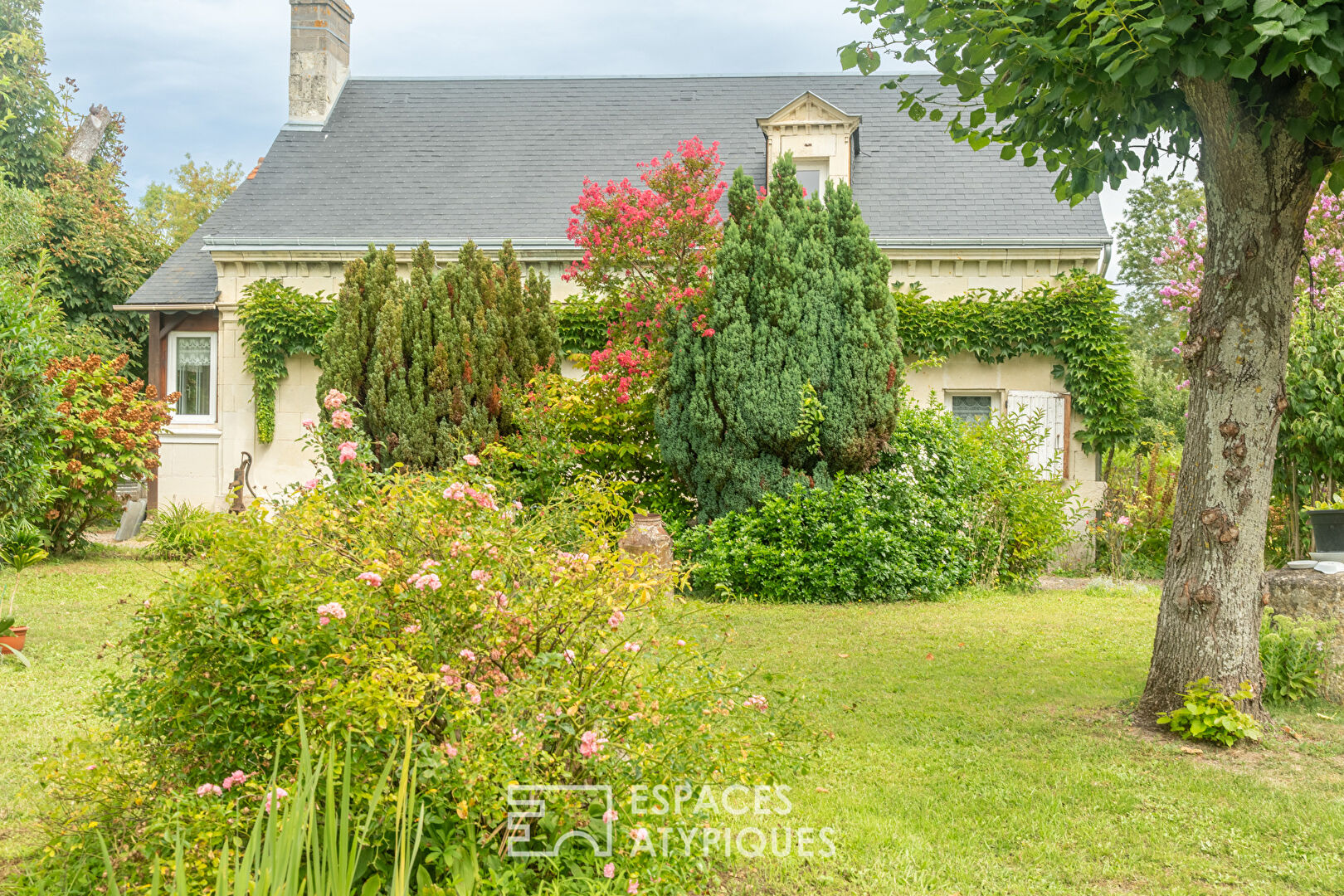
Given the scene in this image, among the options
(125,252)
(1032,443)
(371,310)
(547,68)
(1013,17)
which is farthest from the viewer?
(125,252)

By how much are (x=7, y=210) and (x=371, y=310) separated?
9.87 metres

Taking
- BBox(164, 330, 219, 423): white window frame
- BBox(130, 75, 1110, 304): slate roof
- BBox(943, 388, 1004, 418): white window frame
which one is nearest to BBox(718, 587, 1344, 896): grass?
BBox(943, 388, 1004, 418): white window frame

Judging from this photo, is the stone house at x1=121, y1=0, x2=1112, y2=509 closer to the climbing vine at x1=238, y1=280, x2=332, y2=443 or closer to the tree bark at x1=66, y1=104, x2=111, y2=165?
the climbing vine at x1=238, y1=280, x2=332, y2=443

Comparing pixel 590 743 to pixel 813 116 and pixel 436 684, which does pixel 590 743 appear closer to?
pixel 436 684

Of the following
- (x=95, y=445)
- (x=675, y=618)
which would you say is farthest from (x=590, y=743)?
(x=95, y=445)

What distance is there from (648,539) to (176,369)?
10032 mm

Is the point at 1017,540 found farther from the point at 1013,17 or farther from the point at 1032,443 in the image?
the point at 1013,17

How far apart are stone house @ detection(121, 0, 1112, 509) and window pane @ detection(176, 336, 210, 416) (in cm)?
3

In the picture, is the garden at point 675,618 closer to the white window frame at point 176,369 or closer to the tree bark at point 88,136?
the white window frame at point 176,369

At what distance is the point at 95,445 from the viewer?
408 inches

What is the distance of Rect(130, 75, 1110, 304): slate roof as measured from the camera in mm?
13180

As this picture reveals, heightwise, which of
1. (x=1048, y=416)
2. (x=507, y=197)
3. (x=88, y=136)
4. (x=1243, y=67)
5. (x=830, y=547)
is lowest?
A: (x=830, y=547)

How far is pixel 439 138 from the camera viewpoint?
1537 cm

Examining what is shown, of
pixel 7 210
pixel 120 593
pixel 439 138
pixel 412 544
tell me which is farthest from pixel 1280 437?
pixel 7 210
